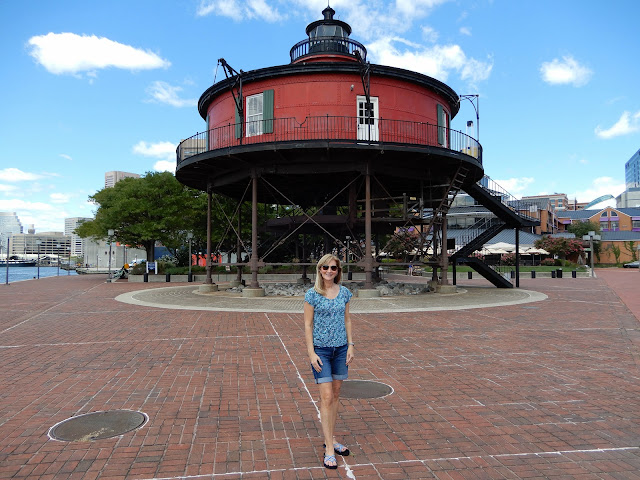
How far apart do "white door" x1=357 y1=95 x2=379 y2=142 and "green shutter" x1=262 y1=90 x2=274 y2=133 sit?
142 inches

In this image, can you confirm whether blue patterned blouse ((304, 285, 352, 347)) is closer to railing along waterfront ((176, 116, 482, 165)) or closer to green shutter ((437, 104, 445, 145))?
railing along waterfront ((176, 116, 482, 165))

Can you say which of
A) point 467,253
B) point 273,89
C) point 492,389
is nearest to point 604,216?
point 467,253

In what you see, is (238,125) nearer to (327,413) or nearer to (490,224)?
(490,224)

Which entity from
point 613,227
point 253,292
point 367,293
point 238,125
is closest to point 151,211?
point 238,125

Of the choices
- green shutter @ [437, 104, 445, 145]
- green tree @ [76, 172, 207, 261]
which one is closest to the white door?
green shutter @ [437, 104, 445, 145]

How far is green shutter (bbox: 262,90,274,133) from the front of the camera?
18969 millimetres

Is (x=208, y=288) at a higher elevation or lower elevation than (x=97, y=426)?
higher

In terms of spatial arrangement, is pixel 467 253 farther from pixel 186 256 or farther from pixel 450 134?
pixel 186 256

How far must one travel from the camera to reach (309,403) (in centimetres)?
559

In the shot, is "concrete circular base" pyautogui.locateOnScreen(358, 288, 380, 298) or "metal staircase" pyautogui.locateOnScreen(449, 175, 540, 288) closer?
"concrete circular base" pyautogui.locateOnScreen(358, 288, 380, 298)

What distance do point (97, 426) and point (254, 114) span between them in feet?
53.7

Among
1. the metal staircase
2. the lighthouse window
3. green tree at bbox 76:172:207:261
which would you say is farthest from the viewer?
green tree at bbox 76:172:207:261

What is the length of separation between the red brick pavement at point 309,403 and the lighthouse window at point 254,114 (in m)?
10.6

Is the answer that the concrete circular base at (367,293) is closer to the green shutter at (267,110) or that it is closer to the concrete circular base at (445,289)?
the concrete circular base at (445,289)
